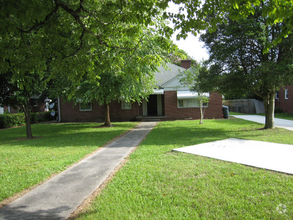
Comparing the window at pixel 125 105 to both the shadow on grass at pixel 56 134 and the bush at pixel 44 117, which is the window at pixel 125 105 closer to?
the shadow on grass at pixel 56 134

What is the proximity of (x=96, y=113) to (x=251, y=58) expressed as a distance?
52.9ft

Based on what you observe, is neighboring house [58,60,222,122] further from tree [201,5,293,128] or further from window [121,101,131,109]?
tree [201,5,293,128]

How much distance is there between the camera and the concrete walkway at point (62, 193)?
3782 mm

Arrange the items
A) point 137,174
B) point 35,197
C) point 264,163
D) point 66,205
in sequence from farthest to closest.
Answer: point 264,163, point 137,174, point 35,197, point 66,205

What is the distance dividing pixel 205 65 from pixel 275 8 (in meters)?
10.5

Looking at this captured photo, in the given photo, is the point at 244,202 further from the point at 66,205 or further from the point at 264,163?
the point at 66,205

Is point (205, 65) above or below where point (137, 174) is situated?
above

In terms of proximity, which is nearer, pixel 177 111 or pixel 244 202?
pixel 244 202

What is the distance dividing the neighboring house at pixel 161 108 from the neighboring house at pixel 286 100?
9289mm

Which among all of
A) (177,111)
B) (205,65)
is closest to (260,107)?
(177,111)

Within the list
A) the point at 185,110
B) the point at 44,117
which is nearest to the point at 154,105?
the point at 185,110

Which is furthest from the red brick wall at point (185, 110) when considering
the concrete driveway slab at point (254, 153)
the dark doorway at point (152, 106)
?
the concrete driveway slab at point (254, 153)

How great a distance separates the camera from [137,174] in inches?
215

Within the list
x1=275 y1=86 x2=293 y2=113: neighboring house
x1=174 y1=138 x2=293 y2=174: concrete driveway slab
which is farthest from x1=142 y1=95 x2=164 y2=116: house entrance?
x1=174 y1=138 x2=293 y2=174: concrete driveway slab
